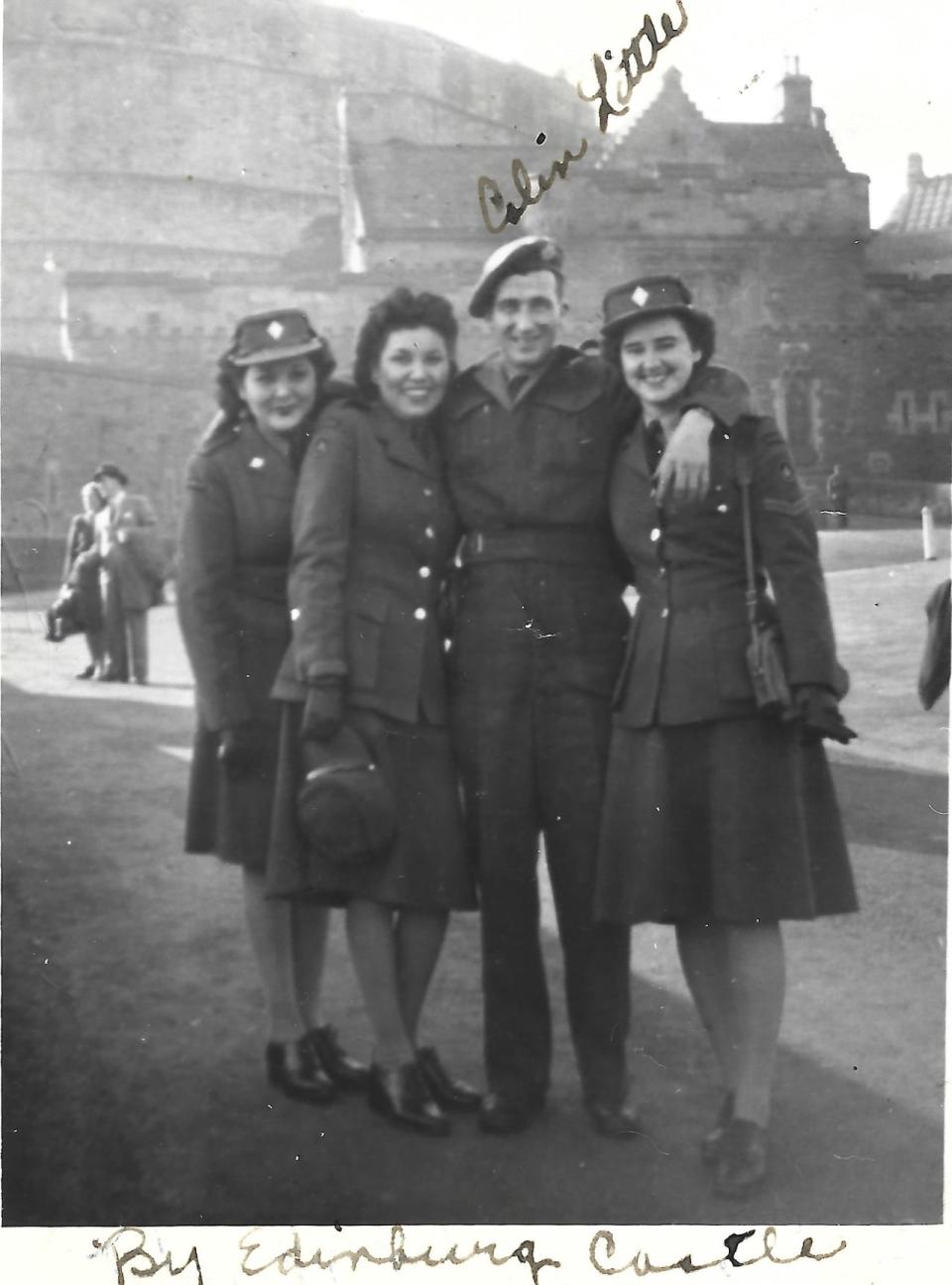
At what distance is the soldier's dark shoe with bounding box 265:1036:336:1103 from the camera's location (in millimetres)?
3572

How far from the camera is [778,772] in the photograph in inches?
130

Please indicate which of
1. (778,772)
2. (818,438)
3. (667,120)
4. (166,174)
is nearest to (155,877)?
(778,772)

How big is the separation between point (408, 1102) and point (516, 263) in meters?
2.11

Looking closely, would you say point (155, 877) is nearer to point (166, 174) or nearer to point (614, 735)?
point (614, 735)

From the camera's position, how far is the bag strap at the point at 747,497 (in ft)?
10.8

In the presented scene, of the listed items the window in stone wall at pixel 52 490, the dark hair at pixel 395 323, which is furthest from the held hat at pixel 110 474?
the dark hair at pixel 395 323

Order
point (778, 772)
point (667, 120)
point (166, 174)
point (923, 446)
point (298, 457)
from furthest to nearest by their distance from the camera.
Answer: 1. point (166, 174)
2. point (667, 120)
3. point (923, 446)
4. point (298, 457)
5. point (778, 772)

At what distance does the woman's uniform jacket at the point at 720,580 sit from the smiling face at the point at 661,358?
0.16 metres

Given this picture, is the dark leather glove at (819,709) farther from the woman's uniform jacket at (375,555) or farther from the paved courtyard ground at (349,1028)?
the woman's uniform jacket at (375,555)

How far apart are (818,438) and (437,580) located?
1.39m
